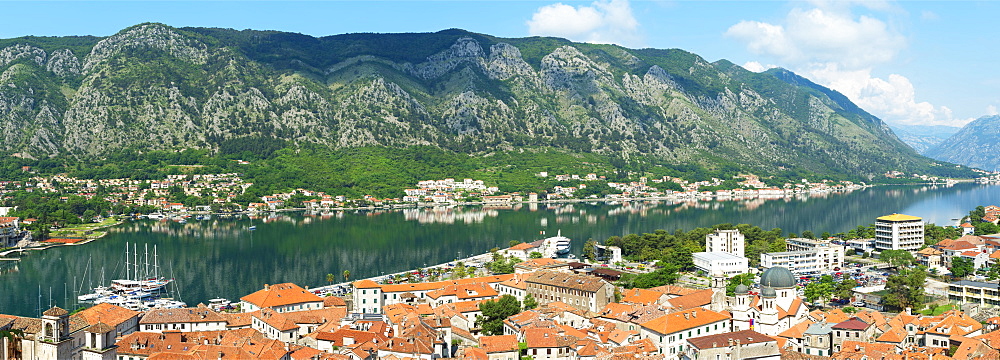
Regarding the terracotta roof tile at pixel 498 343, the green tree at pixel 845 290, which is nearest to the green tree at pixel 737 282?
the green tree at pixel 845 290

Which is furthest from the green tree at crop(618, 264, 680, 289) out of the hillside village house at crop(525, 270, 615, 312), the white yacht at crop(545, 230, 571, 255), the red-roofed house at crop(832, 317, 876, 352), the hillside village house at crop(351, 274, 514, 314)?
the white yacht at crop(545, 230, 571, 255)

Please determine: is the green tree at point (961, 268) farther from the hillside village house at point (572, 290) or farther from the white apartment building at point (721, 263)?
the hillside village house at point (572, 290)

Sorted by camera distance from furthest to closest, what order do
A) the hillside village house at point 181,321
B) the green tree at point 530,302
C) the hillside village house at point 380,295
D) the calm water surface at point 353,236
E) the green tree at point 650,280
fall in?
the calm water surface at point 353,236
the green tree at point 650,280
the hillside village house at point 380,295
the green tree at point 530,302
the hillside village house at point 181,321

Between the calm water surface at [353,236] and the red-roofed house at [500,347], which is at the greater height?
the red-roofed house at [500,347]

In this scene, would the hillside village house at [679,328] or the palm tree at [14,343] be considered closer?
the palm tree at [14,343]

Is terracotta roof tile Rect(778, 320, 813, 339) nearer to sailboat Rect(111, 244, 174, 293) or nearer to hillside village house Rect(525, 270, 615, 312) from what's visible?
hillside village house Rect(525, 270, 615, 312)

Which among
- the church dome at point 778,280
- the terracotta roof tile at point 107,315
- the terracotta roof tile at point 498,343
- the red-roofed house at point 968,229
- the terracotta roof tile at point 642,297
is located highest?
the church dome at point 778,280

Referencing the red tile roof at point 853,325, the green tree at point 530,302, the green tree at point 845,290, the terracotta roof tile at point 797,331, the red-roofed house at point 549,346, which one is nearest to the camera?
the red-roofed house at point 549,346
